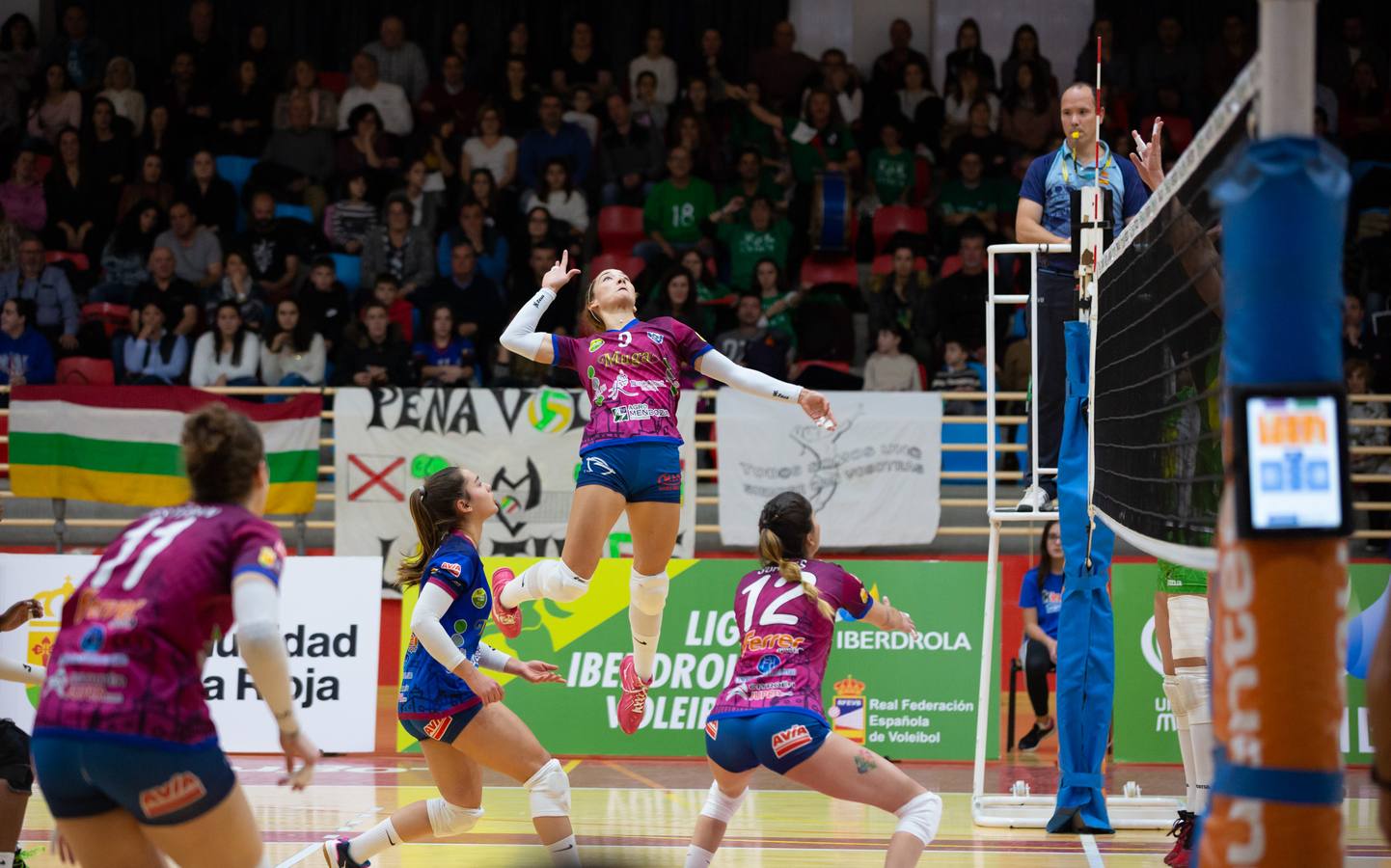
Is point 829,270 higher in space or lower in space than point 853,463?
higher

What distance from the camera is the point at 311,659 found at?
10000mm

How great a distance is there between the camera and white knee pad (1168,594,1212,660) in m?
6.93

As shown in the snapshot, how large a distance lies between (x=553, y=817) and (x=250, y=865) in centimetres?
221

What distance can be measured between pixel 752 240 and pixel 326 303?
4.25 metres

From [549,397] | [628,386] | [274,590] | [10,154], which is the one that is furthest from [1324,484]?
[10,154]

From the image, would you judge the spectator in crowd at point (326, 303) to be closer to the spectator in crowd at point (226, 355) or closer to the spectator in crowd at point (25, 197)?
the spectator in crowd at point (226, 355)

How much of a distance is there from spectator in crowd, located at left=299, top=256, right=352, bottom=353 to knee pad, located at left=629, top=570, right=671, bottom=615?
275 inches

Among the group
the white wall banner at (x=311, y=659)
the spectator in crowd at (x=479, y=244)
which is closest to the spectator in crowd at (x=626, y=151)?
the spectator in crowd at (x=479, y=244)

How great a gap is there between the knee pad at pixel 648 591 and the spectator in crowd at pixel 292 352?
6.53 m

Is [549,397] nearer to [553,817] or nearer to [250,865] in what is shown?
[553,817]

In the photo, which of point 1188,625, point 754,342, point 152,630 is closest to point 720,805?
point 152,630

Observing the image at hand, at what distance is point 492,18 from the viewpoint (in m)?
17.9

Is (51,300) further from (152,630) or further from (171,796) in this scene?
(171,796)

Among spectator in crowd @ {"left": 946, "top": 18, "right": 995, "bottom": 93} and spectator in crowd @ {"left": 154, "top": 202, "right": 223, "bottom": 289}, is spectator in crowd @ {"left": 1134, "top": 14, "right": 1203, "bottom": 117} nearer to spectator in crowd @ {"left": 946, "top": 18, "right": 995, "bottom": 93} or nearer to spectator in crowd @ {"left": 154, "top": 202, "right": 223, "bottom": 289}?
spectator in crowd @ {"left": 946, "top": 18, "right": 995, "bottom": 93}
